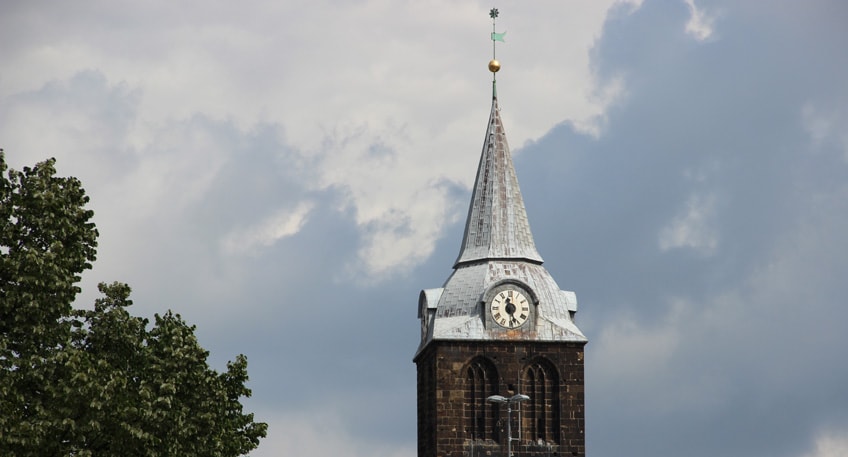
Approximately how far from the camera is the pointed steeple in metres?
107

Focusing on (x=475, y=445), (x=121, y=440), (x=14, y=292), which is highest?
(x=475, y=445)

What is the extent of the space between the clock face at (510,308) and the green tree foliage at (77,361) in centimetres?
3679

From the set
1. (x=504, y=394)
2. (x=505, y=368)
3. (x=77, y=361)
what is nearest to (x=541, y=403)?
(x=504, y=394)

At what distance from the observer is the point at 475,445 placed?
104 metres

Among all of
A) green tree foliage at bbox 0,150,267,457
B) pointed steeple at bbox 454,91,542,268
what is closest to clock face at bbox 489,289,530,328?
pointed steeple at bbox 454,91,542,268

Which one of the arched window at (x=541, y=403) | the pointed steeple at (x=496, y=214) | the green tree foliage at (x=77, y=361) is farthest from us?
the pointed steeple at (x=496, y=214)

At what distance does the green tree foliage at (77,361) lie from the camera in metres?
62.4

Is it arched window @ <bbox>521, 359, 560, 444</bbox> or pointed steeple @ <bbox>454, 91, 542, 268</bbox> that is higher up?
pointed steeple @ <bbox>454, 91, 542, 268</bbox>

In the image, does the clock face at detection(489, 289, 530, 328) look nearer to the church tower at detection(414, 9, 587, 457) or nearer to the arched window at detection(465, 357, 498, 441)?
the church tower at detection(414, 9, 587, 457)

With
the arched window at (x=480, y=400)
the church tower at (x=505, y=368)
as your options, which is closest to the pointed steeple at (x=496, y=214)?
the church tower at (x=505, y=368)

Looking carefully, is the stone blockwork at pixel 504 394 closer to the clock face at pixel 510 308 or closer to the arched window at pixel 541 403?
the arched window at pixel 541 403

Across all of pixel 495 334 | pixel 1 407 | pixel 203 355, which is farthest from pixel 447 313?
pixel 1 407

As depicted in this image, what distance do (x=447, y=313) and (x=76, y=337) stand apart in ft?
135

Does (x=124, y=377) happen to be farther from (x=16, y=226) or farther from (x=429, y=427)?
(x=429, y=427)
